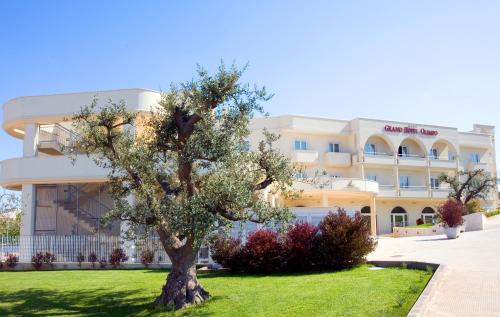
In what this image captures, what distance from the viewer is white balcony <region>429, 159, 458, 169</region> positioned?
170 ft

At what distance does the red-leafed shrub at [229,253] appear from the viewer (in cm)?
1608

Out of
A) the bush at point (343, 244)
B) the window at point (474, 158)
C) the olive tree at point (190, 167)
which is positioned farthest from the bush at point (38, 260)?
the window at point (474, 158)

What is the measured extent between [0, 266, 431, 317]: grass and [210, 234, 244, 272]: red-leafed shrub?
42cm

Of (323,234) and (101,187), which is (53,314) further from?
(101,187)

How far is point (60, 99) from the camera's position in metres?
25.7

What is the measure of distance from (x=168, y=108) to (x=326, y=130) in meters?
35.6

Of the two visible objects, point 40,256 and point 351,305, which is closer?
point 351,305

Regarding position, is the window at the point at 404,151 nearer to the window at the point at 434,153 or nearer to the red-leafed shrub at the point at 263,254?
the window at the point at 434,153

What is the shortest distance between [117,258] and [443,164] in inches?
1632

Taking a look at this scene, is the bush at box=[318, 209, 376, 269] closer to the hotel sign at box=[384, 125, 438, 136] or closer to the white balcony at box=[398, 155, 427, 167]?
the hotel sign at box=[384, 125, 438, 136]

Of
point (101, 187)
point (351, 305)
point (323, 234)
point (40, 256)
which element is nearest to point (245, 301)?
point (351, 305)

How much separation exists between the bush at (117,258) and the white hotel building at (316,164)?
552cm

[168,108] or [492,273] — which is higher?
[168,108]

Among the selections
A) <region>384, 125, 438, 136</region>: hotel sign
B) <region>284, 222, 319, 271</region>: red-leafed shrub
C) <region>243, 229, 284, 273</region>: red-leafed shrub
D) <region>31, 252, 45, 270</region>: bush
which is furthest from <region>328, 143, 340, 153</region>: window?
<region>243, 229, 284, 273</region>: red-leafed shrub
